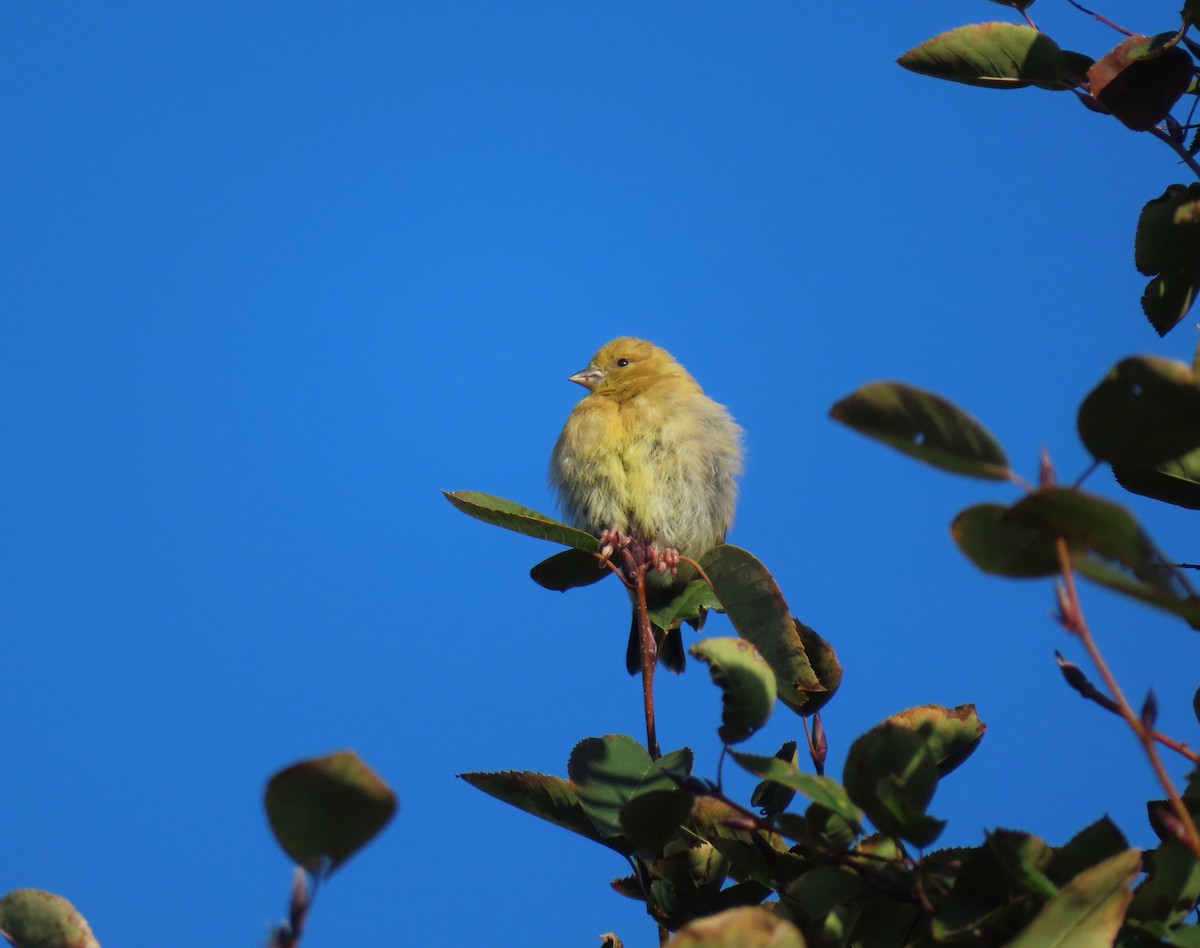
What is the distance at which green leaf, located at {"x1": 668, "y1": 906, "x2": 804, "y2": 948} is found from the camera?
34.0 inches

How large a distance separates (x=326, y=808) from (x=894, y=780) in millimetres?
546

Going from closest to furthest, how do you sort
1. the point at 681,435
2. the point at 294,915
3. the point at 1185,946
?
1. the point at 294,915
2. the point at 1185,946
3. the point at 681,435

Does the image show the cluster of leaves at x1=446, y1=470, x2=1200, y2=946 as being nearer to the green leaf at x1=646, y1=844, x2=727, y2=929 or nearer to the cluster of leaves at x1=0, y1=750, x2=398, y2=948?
the green leaf at x1=646, y1=844, x2=727, y2=929

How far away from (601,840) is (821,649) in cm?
50

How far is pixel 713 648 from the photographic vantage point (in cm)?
121

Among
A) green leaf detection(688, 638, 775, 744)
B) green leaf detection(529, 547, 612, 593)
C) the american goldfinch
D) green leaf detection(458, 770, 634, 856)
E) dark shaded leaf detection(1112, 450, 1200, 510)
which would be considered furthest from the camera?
the american goldfinch

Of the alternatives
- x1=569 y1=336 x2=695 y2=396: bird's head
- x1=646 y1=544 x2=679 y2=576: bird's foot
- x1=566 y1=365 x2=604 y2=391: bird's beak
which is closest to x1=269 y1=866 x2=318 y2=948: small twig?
x1=646 y1=544 x2=679 y2=576: bird's foot

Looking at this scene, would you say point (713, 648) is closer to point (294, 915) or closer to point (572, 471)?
point (294, 915)

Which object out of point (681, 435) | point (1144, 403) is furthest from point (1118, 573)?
point (681, 435)

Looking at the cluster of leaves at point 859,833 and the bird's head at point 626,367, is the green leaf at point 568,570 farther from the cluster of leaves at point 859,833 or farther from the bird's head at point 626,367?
the bird's head at point 626,367

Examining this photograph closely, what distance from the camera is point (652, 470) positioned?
5.32 meters

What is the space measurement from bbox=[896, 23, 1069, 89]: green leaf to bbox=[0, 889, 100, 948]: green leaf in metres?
1.66

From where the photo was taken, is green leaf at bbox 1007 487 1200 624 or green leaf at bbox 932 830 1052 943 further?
green leaf at bbox 932 830 1052 943

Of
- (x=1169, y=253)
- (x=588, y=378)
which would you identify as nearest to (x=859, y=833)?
(x=1169, y=253)
